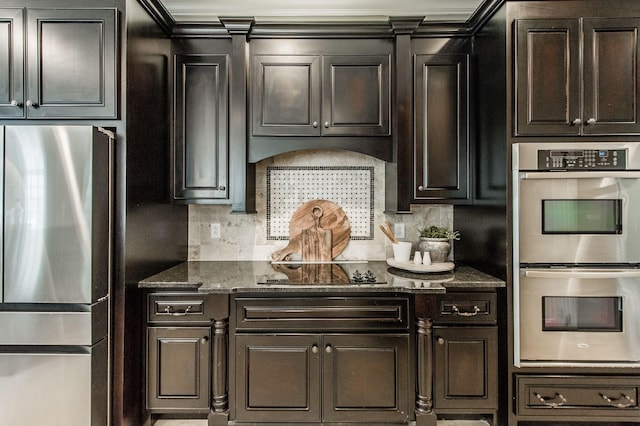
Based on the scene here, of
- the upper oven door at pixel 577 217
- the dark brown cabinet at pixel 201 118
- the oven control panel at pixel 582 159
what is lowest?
the upper oven door at pixel 577 217

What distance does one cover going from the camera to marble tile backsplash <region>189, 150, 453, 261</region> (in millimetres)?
2713

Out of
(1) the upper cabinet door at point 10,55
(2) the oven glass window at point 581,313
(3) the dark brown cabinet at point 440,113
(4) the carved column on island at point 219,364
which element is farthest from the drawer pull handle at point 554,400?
(1) the upper cabinet door at point 10,55

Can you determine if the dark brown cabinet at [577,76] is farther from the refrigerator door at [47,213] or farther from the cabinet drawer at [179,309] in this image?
the refrigerator door at [47,213]

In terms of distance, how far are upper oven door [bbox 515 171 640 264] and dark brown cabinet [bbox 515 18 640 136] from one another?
27 centimetres

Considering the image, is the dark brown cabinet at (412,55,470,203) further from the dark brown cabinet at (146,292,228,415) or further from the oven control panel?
the dark brown cabinet at (146,292,228,415)

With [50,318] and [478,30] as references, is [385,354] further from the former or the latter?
[478,30]

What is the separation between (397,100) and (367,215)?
858 millimetres

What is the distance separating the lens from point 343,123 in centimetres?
238

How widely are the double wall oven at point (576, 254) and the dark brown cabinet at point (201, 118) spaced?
1785mm

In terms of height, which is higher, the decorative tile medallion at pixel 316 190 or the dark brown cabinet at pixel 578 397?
the decorative tile medallion at pixel 316 190

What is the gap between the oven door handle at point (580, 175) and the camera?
1896 millimetres

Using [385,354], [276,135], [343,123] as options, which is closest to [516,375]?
[385,354]

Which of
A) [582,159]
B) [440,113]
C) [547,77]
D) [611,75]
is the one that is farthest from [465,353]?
[611,75]

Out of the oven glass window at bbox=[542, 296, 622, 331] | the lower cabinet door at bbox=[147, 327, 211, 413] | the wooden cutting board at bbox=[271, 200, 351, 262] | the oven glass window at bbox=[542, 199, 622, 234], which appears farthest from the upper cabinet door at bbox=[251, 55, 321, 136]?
the oven glass window at bbox=[542, 296, 622, 331]
